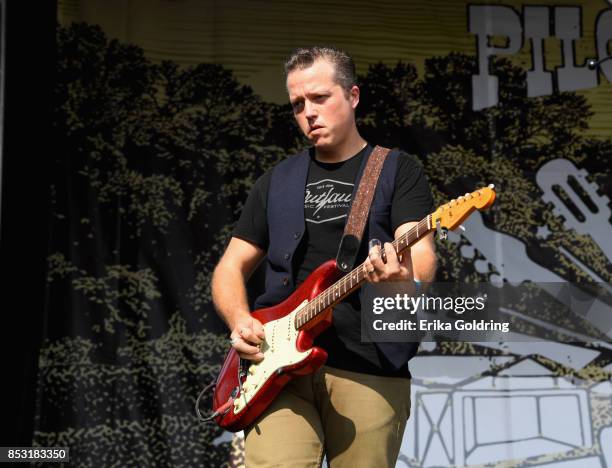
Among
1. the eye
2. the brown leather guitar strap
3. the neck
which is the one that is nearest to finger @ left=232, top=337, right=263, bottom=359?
the brown leather guitar strap

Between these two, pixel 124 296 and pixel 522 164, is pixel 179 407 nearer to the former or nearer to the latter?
pixel 124 296

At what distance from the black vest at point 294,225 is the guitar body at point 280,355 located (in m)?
0.08

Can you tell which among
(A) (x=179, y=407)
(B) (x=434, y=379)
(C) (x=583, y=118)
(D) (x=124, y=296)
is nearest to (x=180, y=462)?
(A) (x=179, y=407)

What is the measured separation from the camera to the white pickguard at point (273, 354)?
2.66 metres

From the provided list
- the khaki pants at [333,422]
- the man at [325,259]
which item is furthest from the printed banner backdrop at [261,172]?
the khaki pants at [333,422]

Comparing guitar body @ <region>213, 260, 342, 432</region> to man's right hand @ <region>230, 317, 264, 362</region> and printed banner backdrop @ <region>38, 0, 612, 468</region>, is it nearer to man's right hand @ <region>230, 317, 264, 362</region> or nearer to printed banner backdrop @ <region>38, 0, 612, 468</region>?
man's right hand @ <region>230, 317, 264, 362</region>

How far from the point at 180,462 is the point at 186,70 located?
204 centimetres

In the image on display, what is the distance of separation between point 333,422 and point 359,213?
0.66 m

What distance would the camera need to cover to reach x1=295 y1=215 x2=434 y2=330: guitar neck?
2.51m

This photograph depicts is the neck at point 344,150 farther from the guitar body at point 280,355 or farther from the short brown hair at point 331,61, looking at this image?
the guitar body at point 280,355

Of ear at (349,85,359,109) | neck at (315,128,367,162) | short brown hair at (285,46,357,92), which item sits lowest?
neck at (315,128,367,162)

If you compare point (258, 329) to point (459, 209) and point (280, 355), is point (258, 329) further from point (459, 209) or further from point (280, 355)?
point (459, 209)

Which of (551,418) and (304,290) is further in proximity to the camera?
(551,418)

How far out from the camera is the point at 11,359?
161 inches
